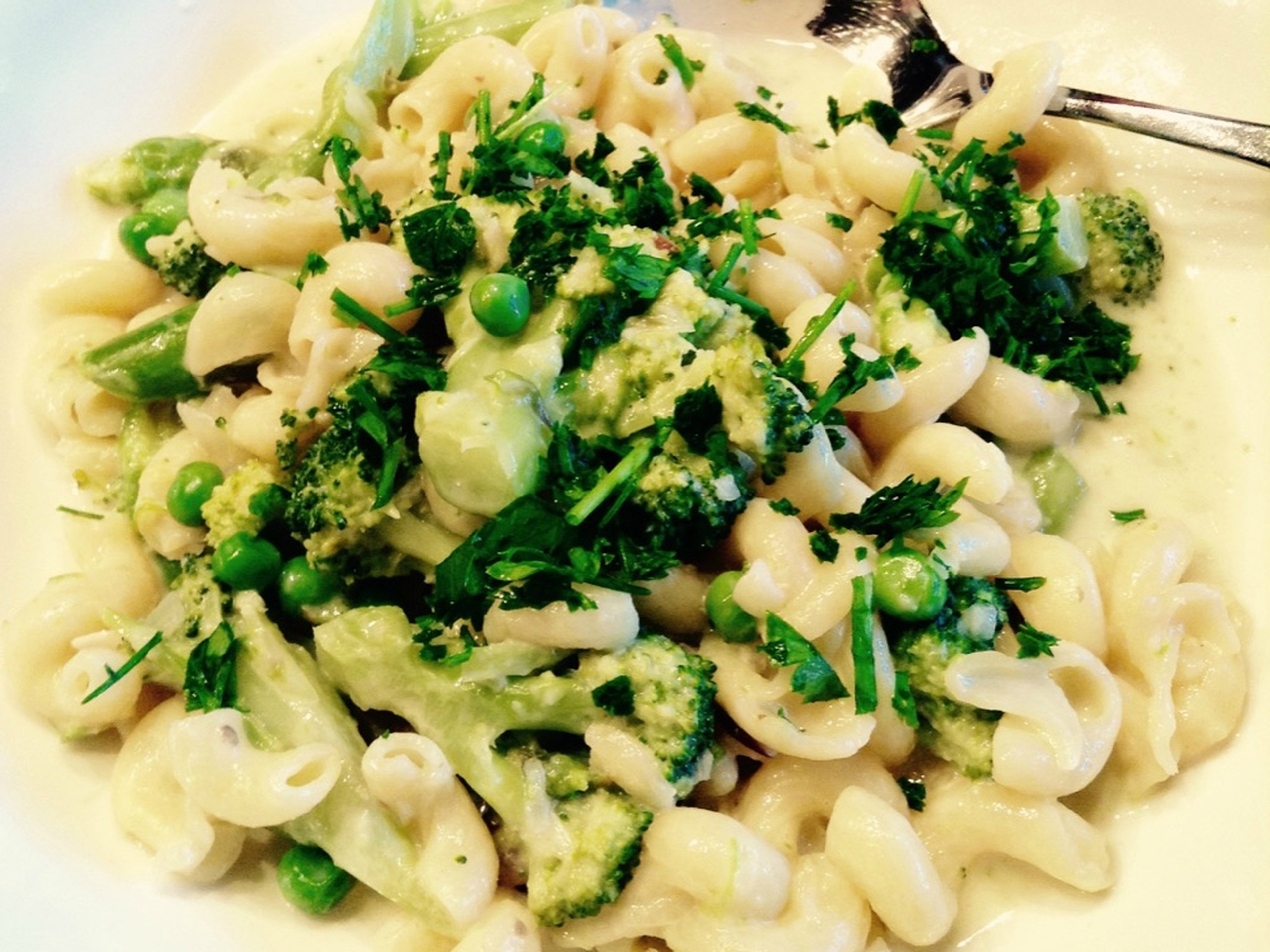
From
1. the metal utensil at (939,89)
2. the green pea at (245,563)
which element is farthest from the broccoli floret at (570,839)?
the metal utensil at (939,89)

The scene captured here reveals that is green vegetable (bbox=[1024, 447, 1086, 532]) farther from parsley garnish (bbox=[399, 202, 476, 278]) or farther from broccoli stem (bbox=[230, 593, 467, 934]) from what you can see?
broccoli stem (bbox=[230, 593, 467, 934])

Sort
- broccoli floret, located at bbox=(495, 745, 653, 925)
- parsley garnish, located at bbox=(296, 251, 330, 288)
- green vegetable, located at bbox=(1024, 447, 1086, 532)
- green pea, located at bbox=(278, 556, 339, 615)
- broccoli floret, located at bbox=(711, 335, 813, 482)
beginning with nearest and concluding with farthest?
broccoli floret, located at bbox=(495, 745, 653, 925)
broccoli floret, located at bbox=(711, 335, 813, 482)
green pea, located at bbox=(278, 556, 339, 615)
parsley garnish, located at bbox=(296, 251, 330, 288)
green vegetable, located at bbox=(1024, 447, 1086, 532)

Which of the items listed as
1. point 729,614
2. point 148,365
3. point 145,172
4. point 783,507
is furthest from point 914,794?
point 145,172

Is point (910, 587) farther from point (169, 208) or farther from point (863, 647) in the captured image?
point (169, 208)

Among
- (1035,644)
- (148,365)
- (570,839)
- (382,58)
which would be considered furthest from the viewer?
(382,58)

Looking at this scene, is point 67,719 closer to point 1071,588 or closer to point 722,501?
point 722,501

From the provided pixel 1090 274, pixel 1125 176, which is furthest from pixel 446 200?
pixel 1125 176

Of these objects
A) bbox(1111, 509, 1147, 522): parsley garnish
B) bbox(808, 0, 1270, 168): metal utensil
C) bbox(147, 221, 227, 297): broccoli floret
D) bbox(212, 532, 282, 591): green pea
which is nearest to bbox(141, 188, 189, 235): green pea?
bbox(147, 221, 227, 297): broccoli floret
